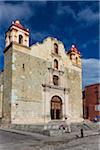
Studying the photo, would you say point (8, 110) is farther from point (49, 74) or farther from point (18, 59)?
point (49, 74)

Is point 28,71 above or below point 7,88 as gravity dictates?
above

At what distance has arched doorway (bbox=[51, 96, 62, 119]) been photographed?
2512 cm

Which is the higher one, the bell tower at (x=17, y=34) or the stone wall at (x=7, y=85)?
the bell tower at (x=17, y=34)

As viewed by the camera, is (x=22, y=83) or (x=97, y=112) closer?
(x=22, y=83)

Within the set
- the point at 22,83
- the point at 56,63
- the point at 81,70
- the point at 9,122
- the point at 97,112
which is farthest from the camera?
Result: the point at 97,112

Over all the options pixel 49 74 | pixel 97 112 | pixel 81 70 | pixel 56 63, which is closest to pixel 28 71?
pixel 49 74

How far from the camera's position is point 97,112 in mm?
35438

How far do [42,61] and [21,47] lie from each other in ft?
10.4

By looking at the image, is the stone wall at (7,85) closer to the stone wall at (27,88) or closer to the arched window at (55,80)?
the stone wall at (27,88)

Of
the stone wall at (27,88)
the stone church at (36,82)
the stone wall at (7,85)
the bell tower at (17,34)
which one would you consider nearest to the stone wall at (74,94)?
the stone church at (36,82)

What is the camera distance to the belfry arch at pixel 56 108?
25.1m

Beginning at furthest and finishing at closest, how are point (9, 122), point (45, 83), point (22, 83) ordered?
point (45, 83) → point (22, 83) → point (9, 122)

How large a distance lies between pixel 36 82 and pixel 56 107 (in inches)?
171

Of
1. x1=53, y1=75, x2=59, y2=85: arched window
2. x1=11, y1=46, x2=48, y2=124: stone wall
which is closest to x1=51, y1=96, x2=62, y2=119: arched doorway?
x1=53, y1=75, x2=59, y2=85: arched window
